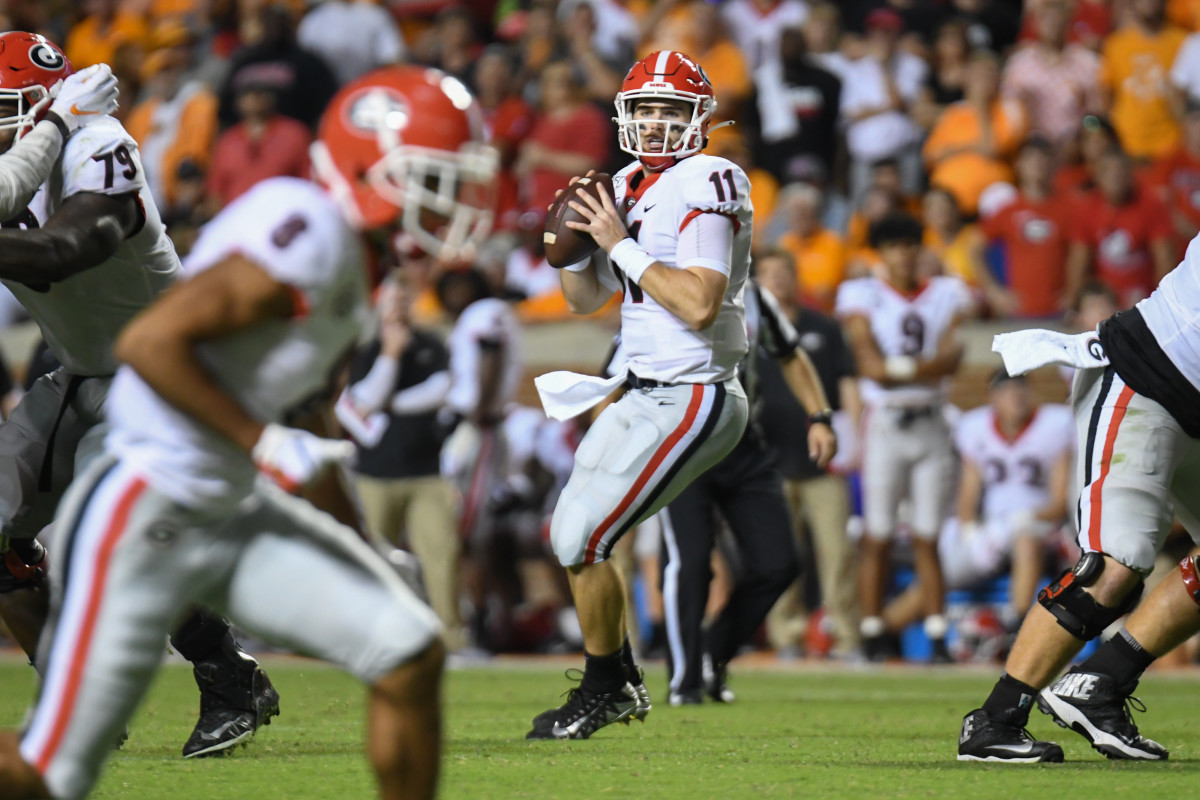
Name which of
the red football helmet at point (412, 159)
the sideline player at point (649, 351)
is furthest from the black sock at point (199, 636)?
the red football helmet at point (412, 159)

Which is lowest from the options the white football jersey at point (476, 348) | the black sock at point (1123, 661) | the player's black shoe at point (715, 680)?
the white football jersey at point (476, 348)

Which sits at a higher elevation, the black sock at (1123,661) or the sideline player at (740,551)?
the black sock at (1123,661)

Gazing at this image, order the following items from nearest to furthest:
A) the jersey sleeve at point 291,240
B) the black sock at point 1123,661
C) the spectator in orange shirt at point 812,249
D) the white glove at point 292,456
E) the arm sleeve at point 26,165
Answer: the white glove at point 292,456 < the jersey sleeve at point 291,240 < the arm sleeve at point 26,165 < the black sock at point 1123,661 < the spectator in orange shirt at point 812,249

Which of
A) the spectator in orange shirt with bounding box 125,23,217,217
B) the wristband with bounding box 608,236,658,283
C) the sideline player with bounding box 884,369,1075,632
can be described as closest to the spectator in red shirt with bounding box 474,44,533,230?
the spectator in orange shirt with bounding box 125,23,217,217

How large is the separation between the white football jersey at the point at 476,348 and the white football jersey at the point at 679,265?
194 inches

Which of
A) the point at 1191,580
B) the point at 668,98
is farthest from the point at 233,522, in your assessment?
the point at 1191,580

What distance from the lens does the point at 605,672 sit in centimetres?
581

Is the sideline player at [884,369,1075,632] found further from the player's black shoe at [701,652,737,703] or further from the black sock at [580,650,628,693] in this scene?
the black sock at [580,650,628,693]

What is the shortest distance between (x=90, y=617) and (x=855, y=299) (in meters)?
7.53

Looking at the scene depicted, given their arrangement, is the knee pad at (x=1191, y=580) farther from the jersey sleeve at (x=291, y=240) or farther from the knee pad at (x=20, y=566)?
the knee pad at (x=20, y=566)

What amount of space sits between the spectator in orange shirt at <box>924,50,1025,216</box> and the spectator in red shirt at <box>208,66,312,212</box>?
467 centimetres

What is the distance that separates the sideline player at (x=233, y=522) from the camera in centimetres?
327

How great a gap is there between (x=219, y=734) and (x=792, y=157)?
894 cm

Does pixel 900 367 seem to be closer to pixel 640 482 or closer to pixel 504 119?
pixel 640 482
